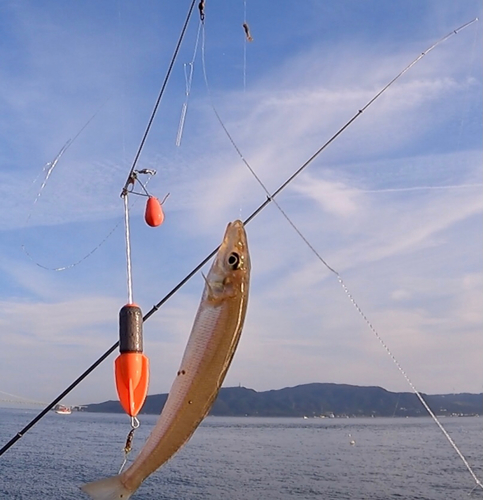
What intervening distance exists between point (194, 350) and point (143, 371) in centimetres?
121

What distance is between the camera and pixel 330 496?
50.3 m

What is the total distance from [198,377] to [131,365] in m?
1.23

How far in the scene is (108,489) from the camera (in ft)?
13.1

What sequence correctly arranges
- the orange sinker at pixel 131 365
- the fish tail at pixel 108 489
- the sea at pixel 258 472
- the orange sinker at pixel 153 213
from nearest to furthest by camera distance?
the fish tail at pixel 108 489, the orange sinker at pixel 131 365, the orange sinker at pixel 153 213, the sea at pixel 258 472

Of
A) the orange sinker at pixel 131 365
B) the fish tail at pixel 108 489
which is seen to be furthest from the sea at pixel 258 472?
the fish tail at pixel 108 489

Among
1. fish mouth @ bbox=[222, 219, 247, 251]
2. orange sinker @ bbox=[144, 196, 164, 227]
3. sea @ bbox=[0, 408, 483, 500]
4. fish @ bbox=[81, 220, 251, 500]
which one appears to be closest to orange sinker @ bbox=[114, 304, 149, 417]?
fish @ bbox=[81, 220, 251, 500]

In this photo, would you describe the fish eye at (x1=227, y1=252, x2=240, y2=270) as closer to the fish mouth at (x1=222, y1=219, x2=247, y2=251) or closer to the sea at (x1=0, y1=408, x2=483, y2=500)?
the fish mouth at (x1=222, y1=219, x2=247, y2=251)

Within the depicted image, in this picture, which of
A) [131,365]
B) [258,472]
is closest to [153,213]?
[131,365]

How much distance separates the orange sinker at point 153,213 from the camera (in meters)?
8.09

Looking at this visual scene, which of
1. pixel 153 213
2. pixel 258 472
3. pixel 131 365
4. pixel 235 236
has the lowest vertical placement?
pixel 258 472

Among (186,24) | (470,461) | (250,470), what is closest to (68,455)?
(250,470)

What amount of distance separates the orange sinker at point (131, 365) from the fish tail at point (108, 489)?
1.04 m

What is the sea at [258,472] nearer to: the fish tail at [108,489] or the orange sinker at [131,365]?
the orange sinker at [131,365]

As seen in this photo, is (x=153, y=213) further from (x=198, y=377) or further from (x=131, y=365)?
(x=198, y=377)
